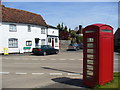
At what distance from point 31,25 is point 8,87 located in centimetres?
2352

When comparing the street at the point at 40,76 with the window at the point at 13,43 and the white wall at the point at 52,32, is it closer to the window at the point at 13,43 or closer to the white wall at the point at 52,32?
the window at the point at 13,43

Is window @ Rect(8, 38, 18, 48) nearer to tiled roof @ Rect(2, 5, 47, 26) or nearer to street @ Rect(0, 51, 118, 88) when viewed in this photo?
tiled roof @ Rect(2, 5, 47, 26)

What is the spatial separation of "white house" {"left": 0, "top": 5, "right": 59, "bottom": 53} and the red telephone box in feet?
70.5

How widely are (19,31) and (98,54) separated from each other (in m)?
23.3

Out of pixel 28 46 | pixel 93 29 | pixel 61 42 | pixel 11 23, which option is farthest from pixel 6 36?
pixel 93 29

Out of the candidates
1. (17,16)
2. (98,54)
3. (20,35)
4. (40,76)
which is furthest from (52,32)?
(98,54)

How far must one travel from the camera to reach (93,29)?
6262 mm

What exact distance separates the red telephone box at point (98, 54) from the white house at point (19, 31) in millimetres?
21482

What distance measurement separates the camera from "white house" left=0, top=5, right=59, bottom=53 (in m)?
26.1

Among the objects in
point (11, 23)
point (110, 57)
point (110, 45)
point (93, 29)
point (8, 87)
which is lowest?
point (8, 87)

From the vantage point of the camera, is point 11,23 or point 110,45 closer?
point 110,45

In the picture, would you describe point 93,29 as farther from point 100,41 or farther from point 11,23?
point 11,23

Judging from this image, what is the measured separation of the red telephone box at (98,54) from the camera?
19.9ft

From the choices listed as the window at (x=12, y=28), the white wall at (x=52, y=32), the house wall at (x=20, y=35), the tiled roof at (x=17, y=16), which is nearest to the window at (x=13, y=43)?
the house wall at (x=20, y=35)
